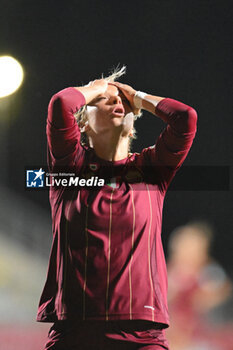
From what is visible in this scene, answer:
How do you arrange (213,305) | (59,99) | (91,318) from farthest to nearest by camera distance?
(213,305) < (59,99) < (91,318)

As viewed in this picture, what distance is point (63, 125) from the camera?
1.16 meters

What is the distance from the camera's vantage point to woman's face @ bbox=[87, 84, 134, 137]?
1.29 metres

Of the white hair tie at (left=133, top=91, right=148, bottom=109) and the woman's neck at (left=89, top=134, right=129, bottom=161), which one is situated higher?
the white hair tie at (left=133, top=91, right=148, bottom=109)

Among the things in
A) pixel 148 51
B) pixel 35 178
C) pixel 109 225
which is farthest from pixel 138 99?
pixel 148 51

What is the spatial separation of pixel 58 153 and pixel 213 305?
40.0 inches

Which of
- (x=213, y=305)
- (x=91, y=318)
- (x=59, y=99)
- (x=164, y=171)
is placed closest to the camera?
(x=91, y=318)

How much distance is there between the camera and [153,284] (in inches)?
43.9

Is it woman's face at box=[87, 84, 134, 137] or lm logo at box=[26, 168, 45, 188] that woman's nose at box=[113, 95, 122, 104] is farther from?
lm logo at box=[26, 168, 45, 188]

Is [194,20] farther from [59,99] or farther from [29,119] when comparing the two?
[59,99]

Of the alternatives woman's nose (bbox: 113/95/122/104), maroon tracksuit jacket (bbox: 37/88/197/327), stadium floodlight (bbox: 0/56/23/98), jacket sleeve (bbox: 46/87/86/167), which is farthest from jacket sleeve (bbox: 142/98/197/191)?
stadium floodlight (bbox: 0/56/23/98)

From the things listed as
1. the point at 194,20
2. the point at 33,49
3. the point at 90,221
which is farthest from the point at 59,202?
the point at 194,20

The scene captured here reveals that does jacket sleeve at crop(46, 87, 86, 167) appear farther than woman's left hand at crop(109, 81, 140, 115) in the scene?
No

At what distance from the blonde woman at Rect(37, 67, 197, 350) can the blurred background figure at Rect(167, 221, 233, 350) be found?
68cm

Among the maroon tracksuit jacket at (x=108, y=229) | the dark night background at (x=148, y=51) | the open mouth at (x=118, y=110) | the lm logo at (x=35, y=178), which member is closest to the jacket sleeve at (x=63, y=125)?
the maroon tracksuit jacket at (x=108, y=229)
